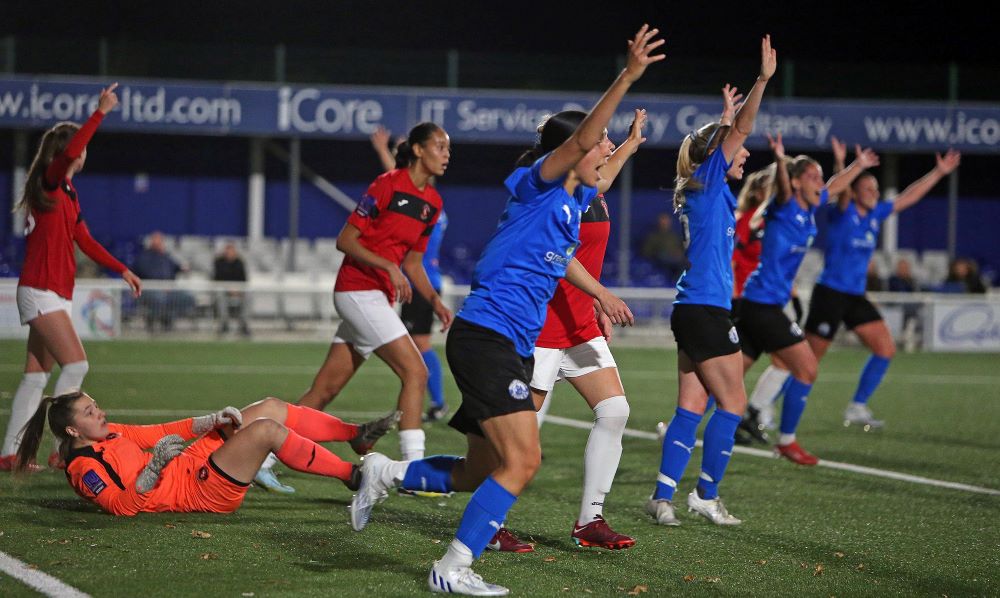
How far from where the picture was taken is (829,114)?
26750 millimetres

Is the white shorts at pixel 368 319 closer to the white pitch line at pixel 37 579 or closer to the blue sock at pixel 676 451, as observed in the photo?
the blue sock at pixel 676 451

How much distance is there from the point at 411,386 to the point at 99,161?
80.6 feet

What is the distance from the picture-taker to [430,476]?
218 inches

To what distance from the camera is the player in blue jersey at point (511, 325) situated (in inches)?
193

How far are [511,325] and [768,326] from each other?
4.70 metres

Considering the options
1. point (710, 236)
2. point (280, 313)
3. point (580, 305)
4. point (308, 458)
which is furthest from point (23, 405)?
point (280, 313)

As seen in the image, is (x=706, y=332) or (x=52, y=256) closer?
(x=706, y=332)

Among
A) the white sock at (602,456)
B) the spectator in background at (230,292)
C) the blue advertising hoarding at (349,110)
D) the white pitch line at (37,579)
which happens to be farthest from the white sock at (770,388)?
the blue advertising hoarding at (349,110)

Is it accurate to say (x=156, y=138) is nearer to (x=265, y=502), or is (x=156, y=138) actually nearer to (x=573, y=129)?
(x=265, y=502)

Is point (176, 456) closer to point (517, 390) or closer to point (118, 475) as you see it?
point (118, 475)

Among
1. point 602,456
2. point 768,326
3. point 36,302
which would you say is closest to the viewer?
point 602,456

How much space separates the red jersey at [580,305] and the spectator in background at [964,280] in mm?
20555

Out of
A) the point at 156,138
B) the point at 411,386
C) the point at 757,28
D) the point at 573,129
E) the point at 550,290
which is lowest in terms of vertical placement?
the point at 411,386

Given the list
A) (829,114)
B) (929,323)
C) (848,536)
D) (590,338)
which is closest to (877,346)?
(848,536)
